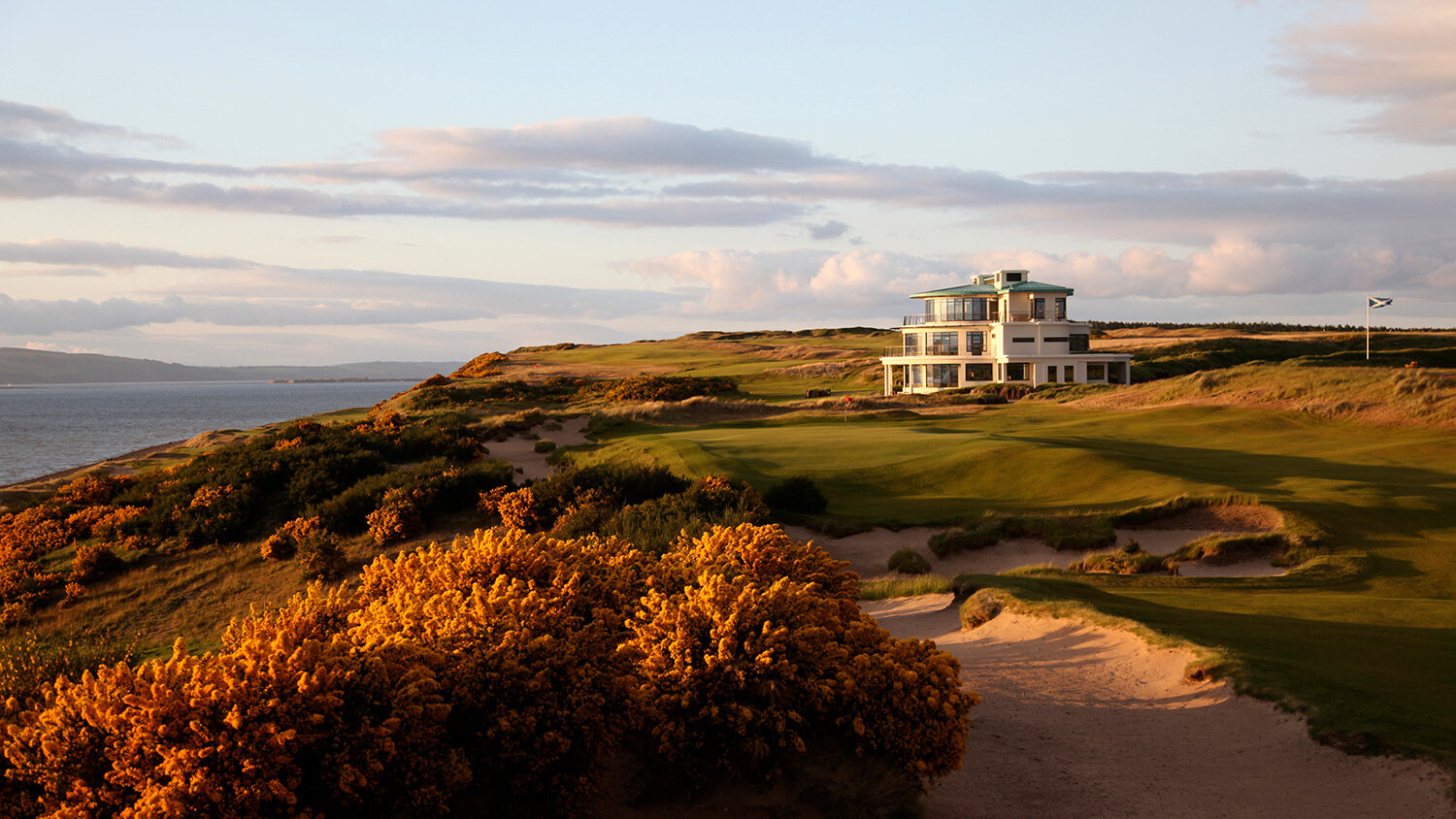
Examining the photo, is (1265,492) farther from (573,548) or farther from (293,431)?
(293,431)

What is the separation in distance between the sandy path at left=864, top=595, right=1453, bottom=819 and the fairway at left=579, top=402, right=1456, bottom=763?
0.33 meters

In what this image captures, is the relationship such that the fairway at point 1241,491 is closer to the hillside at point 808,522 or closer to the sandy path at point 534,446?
the hillside at point 808,522

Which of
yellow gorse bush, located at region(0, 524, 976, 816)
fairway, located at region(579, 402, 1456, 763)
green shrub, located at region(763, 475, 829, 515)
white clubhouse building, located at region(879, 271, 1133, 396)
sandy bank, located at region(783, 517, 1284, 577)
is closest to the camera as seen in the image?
yellow gorse bush, located at region(0, 524, 976, 816)

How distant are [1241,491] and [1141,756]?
12.3 metres

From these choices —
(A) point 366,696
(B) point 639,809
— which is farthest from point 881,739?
(A) point 366,696

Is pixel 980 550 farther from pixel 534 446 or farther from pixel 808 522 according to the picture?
pixel 534 446

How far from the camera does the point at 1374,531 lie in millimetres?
15461

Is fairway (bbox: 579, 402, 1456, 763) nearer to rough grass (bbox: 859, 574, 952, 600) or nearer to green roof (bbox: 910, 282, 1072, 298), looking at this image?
rough grass (bbox: 859, 574, 952, 600)

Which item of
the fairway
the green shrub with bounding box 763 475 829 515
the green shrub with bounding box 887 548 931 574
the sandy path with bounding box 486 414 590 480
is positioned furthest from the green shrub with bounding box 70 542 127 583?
the green shrub with bounding box 887 548 931 574

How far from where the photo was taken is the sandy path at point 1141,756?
6375 mm

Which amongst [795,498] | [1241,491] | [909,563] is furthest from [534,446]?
[1241,491]

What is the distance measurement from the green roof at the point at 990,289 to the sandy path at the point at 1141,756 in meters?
53.2

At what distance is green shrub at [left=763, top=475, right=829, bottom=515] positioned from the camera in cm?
1875

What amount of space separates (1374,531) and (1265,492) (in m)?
2.35
